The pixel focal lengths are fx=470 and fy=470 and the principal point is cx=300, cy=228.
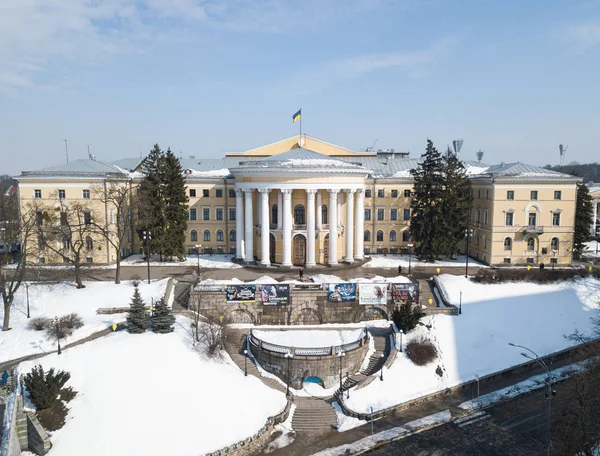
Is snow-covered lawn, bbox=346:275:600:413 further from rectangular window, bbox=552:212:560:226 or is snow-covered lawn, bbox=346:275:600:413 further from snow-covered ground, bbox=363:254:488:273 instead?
rectangular window, bbox=552:212:560:226

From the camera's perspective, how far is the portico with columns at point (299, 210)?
4547 centimetres

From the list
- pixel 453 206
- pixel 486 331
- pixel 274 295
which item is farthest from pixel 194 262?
pixel 486 331

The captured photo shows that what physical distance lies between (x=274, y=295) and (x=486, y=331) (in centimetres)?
1617

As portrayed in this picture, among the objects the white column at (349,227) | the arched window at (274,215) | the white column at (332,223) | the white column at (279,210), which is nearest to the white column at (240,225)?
the arched window at (274,215)

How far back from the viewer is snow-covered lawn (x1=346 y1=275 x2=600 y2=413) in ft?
97.7

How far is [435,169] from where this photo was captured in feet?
159

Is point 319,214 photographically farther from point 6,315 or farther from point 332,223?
point 6,315

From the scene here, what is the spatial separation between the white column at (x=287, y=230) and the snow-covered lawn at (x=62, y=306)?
11.8 meters

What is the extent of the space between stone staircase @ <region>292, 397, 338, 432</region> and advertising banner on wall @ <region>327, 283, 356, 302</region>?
9.49 meters

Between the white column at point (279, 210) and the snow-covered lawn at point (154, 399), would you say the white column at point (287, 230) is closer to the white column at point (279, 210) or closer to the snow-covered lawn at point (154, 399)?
the white column at point (279, 210)

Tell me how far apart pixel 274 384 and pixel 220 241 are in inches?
1085

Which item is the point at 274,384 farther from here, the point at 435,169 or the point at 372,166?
the point at 372,166

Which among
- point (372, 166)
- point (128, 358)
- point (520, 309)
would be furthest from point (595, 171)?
point (128, 358)

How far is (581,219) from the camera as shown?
49.4 meters
